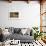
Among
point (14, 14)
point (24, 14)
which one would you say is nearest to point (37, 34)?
point (24, 14)

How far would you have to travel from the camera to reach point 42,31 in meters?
6.12

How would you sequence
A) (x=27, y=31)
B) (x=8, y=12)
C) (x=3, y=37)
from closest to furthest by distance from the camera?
(x=3, y=37) → (x=27, y=31) → (x=8, y=12)

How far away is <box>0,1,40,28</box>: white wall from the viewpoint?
6.12 metres

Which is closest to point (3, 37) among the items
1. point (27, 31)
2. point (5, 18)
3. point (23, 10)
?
point (27, 31)

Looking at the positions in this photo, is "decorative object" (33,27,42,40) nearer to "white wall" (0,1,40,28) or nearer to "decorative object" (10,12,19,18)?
"white wall" (0,1,40,28)

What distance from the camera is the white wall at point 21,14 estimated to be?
6.12 meters

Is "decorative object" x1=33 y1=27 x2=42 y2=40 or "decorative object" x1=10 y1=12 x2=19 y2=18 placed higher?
"decorative object" x1=10 y1=12 x2=19 y2=18

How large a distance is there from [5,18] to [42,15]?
2014mm

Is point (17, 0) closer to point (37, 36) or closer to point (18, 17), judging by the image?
point (18, 17)

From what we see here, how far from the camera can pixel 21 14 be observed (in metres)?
6.14

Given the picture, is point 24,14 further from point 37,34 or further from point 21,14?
point 37,34

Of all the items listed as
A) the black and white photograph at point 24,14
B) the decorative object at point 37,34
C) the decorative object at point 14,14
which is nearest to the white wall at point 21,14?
the black and white photograph at point 24,14

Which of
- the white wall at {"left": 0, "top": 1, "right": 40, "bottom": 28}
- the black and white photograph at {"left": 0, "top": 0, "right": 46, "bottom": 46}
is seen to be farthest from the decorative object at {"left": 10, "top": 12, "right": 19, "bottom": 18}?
the white wall at {"left": 0, "top": 1, "right": 40, "bottom": 28}

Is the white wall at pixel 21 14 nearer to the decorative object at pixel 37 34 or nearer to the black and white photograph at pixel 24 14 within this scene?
the black and white photograph at pixel 24 14
